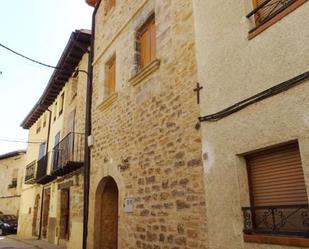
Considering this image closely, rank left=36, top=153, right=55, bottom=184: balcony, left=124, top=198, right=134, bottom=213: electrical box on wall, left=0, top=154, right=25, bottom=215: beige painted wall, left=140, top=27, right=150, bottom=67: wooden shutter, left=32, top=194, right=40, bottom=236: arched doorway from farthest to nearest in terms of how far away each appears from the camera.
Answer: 1. left=0, top=154, right=25, bottom=215: beige painted wall
2. left=32, top=194, right=40, bottom=236: arched doorway
3. left=36, top=153, right=55, bottom=184: balcony
4. left=140, top=27, right=150, bottom=67: wooden shutter
5. left=124, top=198, right=134, bottom=213: electrical box on wall

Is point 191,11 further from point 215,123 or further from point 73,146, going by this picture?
point 73,146

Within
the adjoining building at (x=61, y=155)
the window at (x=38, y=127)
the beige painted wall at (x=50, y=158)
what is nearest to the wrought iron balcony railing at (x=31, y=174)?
the adjoining building at (x=61, y=155)

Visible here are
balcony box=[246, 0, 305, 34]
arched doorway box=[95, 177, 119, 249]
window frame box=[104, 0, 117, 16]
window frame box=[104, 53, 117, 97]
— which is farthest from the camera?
window frame box=[104, 0, 117, 16]

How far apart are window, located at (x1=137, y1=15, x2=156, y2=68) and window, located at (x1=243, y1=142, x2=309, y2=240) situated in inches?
138

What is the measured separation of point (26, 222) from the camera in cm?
1795

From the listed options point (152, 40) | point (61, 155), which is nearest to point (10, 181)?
point (61, 155)

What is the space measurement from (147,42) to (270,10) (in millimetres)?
3438

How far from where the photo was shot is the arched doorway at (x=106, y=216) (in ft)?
25.5

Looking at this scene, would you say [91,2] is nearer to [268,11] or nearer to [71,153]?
[71,153]

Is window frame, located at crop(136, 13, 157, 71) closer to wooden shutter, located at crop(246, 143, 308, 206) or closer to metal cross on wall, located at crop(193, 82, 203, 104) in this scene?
metal cross on wall, located at crop(193, 82, 203, 104)

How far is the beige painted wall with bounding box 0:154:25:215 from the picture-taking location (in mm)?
26325

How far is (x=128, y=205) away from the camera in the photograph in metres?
6.46

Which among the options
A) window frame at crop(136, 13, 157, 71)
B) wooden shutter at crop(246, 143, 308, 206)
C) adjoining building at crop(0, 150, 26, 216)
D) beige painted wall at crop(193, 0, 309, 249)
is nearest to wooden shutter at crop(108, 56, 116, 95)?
window frame at crop(136, 13, 157, 71)

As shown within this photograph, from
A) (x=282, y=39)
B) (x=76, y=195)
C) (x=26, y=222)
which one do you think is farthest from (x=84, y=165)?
(x=26, y=222)
